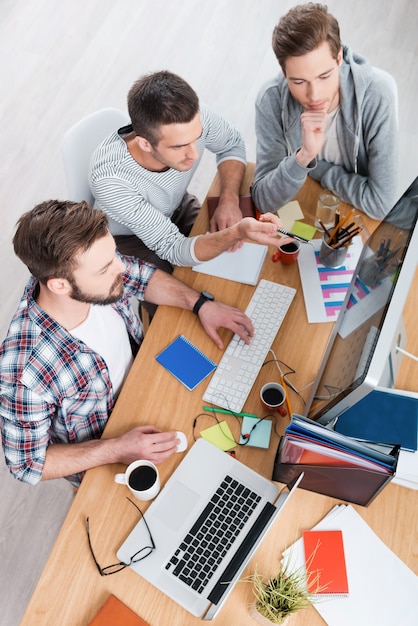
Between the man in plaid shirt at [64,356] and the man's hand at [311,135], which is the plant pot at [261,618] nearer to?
the man in plaid shirt at [64,356]

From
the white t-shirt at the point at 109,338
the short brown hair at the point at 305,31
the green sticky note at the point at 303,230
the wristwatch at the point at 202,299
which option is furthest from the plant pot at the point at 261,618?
the short brown hair at the point at 305,31

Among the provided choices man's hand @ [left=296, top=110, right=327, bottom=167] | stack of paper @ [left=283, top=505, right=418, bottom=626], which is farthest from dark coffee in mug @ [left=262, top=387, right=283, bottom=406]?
man's hand @ [left=296, top=110, right=327, bottom=167]

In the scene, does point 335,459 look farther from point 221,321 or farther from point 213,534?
point 221,321

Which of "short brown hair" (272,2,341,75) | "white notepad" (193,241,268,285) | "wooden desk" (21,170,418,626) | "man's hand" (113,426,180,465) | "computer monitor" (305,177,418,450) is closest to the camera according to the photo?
"computer monitor" (305,177,418,450)

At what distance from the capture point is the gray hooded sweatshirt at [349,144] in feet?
5.92

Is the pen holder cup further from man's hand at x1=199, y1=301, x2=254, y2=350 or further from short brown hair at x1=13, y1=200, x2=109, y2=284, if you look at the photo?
short brown hair at x1=13, y1=200, x2=109, y2=284

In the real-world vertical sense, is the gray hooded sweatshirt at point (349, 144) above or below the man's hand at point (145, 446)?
above

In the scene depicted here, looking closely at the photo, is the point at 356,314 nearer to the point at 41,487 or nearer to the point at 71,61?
the point at 41,487

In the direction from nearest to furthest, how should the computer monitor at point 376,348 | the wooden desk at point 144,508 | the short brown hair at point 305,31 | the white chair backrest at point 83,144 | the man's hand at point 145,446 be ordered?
the computer monitor at point 376,348 → the wooden desk at point 144,508 → the man's hand at point 145,446 → the short brown hair at point 305,31 → the white chair backrest at point 83,144

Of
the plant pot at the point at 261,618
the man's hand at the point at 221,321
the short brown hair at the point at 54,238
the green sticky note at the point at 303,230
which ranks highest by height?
the green sticky note at the point at 303,230

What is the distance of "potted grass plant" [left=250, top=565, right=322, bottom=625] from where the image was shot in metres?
1.19

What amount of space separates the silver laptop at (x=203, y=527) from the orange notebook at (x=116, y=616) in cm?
8

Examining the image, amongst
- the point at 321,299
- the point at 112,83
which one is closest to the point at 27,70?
the point at 112,83

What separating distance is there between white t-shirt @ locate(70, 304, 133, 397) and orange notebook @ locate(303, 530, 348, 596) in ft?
2.34
